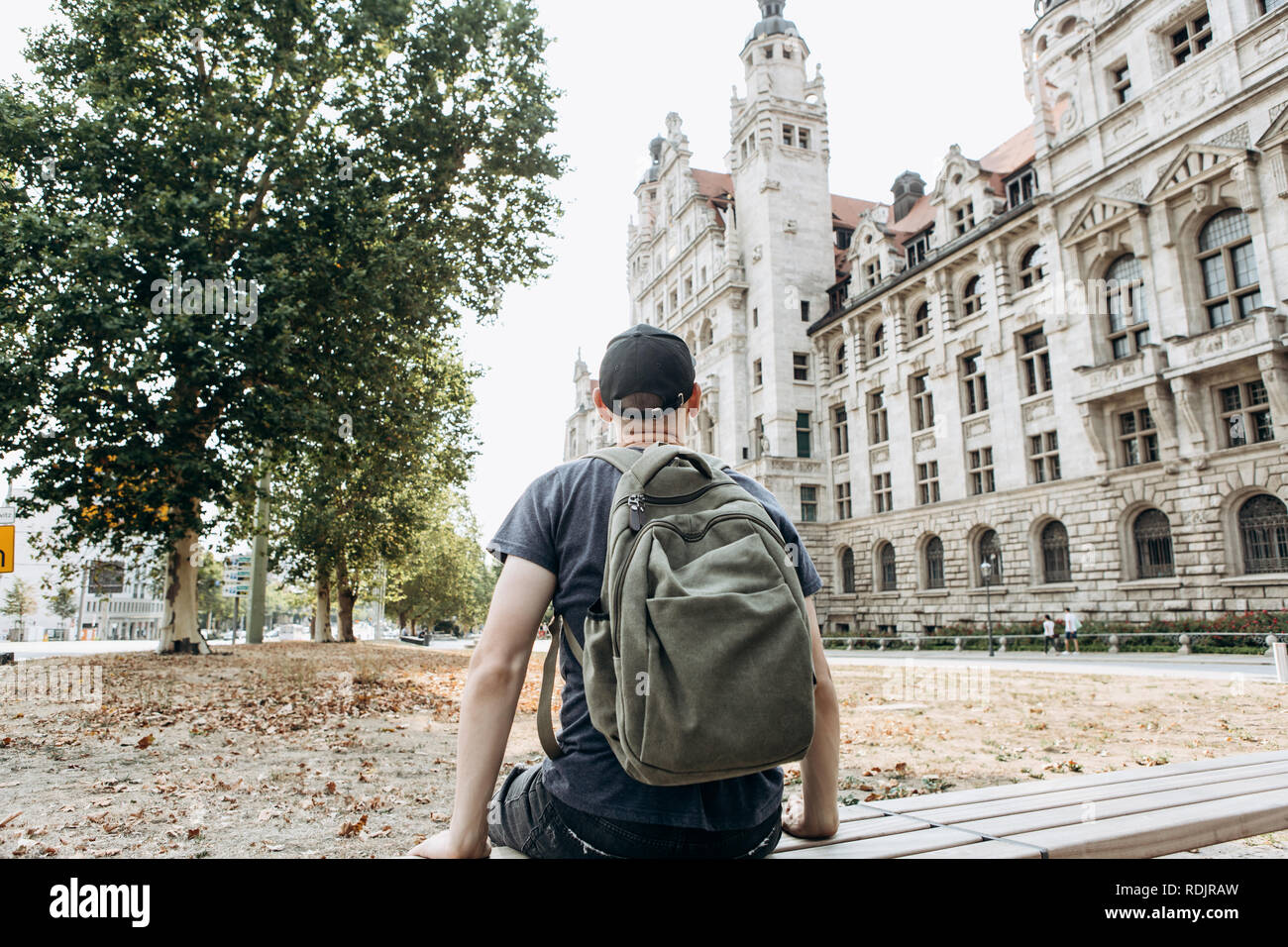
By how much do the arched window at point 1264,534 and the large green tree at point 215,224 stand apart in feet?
74.0

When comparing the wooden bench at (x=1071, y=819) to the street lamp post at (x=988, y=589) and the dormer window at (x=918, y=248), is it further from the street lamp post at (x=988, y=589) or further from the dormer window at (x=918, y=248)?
the dormer window at (x=918, y=248)

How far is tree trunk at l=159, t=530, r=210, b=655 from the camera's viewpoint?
19.3 metres

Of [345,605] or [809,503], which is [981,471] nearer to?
[809,503]

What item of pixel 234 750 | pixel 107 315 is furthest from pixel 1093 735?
pixel 107 315

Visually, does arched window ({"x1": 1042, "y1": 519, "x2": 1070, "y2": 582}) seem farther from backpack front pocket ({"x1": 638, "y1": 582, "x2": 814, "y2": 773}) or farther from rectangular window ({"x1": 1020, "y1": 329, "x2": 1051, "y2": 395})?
backpack front pocket ({"x1": 638, "y1": 582, "x2": 814, "y2": 773})

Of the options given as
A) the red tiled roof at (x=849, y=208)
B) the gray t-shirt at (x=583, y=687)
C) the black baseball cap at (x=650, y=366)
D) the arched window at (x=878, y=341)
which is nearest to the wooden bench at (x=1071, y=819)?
the gray t-shirt at (x=583, y=687)

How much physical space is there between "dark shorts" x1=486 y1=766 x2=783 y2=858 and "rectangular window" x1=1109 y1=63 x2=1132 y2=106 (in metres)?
33.5

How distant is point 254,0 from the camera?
54.6 ft

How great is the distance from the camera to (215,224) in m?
16.3

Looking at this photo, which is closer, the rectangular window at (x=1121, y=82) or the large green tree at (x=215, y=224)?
the large green tree at (x=215, y=224)

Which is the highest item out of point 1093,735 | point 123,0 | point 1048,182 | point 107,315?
point 1048,182

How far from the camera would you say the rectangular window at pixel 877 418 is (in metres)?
39.6
